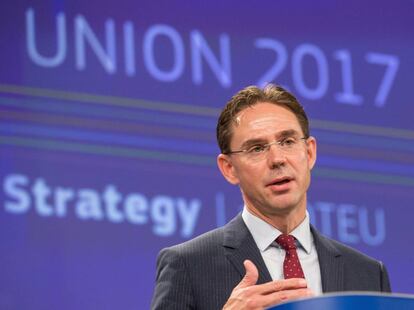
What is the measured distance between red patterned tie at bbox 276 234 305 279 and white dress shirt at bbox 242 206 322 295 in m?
0.02

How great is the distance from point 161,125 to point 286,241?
1555mm

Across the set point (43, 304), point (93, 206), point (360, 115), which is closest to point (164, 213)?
point (93, 206)

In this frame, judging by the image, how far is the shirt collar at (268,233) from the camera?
2.73 meters

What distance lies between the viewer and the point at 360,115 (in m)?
4.55

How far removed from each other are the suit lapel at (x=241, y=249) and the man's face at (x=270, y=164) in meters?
0.07

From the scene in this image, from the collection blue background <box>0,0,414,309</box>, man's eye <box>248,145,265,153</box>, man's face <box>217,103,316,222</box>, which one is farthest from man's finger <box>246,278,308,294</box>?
blue background <box>0,0,414,309</box>

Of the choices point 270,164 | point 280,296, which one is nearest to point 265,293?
point 280,296

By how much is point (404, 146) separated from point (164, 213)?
3.95 ft

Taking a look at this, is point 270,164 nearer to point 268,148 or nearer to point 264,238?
point 268,148

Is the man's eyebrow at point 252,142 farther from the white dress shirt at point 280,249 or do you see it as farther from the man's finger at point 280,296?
the man's finger at point 280,296

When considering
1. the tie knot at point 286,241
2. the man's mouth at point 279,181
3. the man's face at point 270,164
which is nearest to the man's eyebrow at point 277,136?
the man's face at point 270,164

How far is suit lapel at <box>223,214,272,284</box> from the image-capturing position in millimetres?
2662

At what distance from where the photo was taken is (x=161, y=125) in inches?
164

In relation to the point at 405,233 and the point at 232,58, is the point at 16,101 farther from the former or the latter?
the point at 405,233
